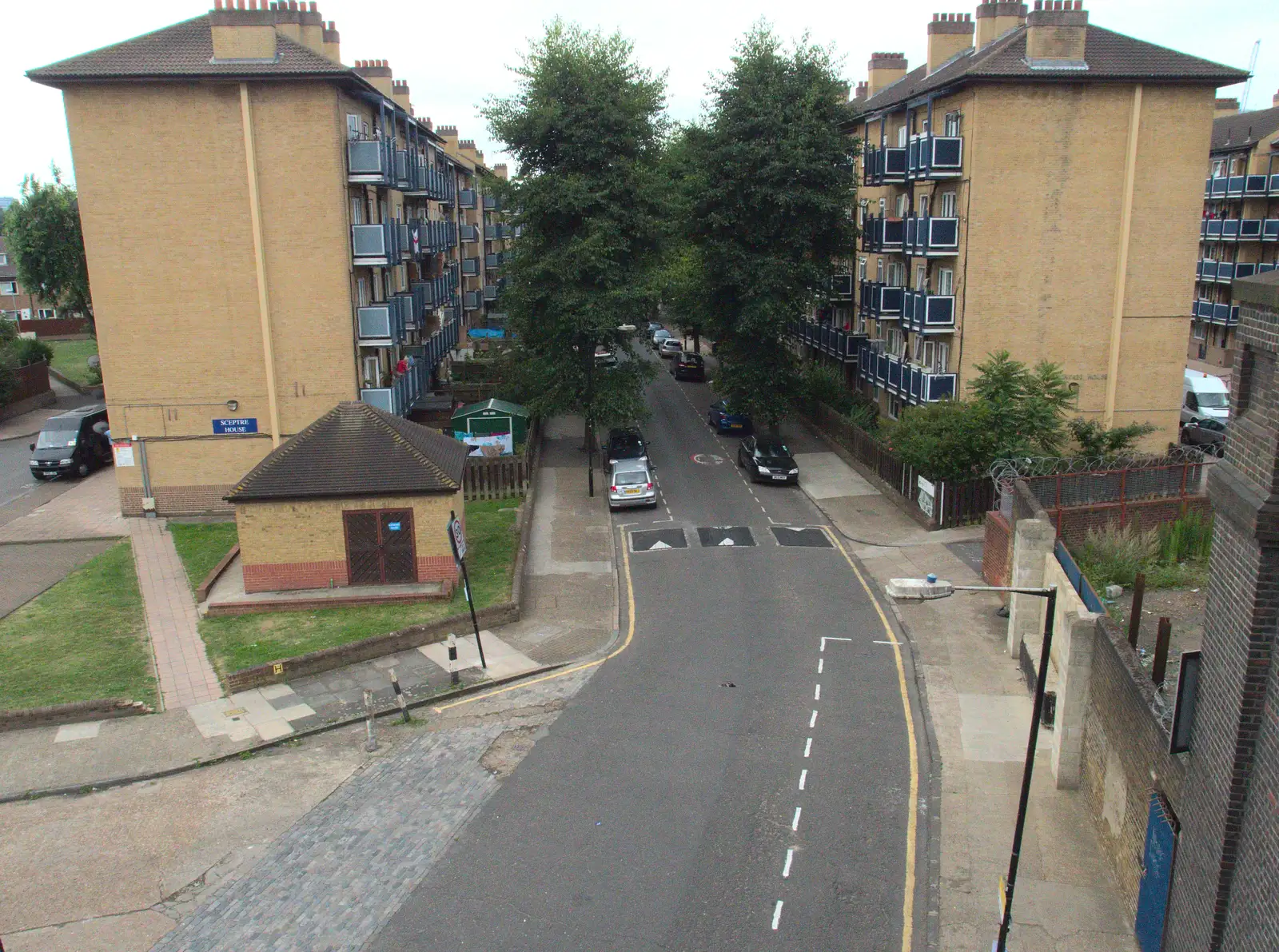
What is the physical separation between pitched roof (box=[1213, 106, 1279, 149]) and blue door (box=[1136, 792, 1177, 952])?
50.8m

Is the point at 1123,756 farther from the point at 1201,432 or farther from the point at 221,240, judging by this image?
the point at 1201,432

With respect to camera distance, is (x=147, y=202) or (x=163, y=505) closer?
(x=147, y=202)

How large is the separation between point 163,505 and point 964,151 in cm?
2721

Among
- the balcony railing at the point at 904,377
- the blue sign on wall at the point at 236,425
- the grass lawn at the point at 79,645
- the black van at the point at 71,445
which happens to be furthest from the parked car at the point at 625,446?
the black van at the point at 71,445

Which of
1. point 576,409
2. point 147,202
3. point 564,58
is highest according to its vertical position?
point 564,58

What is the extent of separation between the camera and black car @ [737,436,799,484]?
112 feet

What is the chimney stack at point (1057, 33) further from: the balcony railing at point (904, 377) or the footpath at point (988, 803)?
the footpath at point (988, 803)

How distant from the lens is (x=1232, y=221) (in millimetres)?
54188

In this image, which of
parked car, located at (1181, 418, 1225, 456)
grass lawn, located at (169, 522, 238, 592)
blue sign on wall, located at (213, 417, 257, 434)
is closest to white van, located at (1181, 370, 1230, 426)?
parked car, located at (1181, 418, 1225, 456)

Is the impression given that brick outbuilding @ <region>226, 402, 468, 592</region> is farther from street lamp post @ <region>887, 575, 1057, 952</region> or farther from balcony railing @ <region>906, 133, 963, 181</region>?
balcony railing @ <region>906, 133, 963, 181</region>

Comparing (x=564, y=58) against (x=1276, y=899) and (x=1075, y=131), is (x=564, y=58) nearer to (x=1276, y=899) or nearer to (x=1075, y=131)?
(x=1075, y=131)

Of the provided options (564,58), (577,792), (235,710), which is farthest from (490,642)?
(564,58)

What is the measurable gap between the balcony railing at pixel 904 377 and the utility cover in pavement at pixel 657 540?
9.16 metres

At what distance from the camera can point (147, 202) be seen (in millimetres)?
28844
